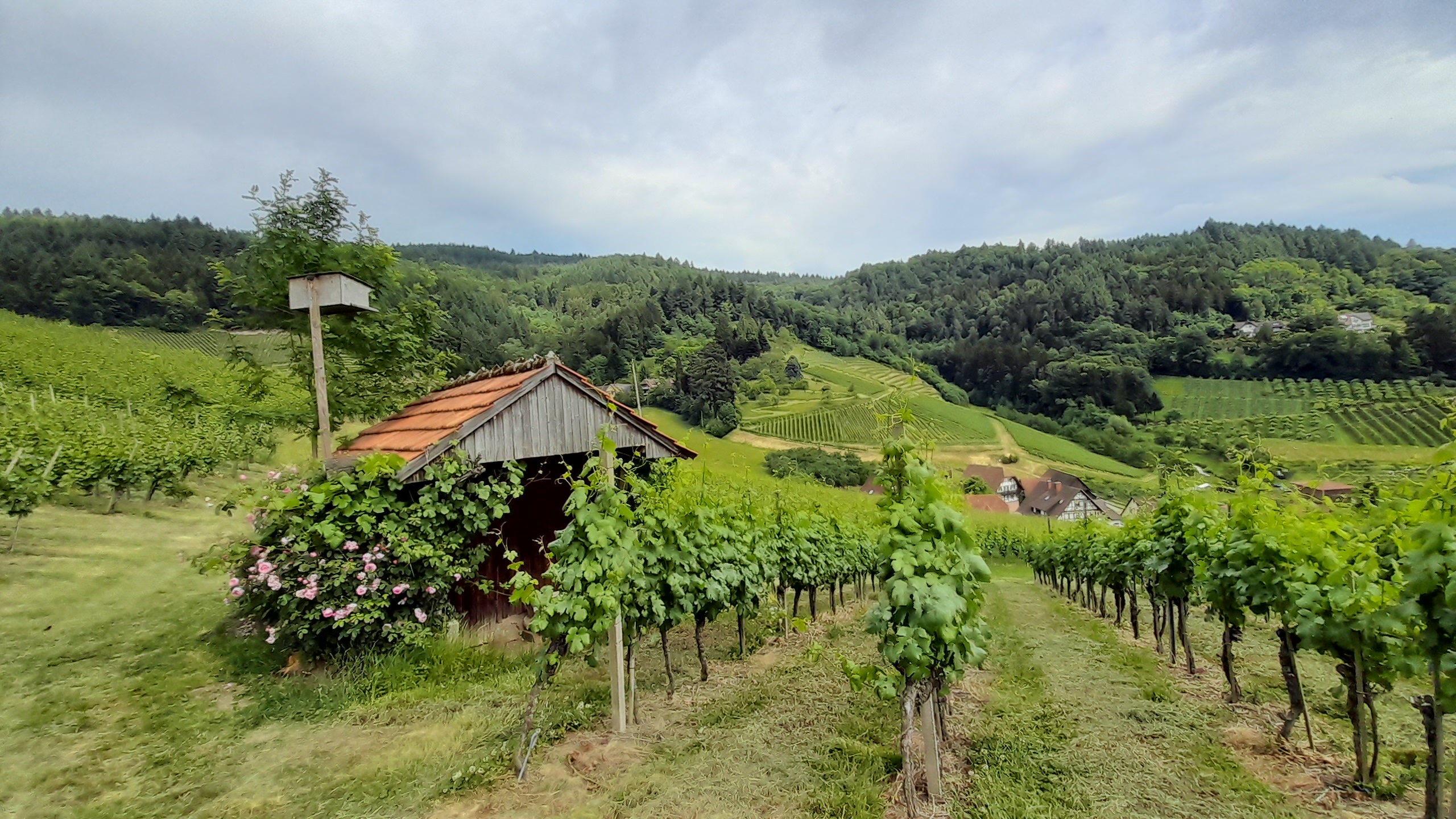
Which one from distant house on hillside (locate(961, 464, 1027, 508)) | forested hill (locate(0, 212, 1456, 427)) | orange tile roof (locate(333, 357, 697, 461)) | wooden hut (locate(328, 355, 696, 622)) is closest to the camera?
wooden hut (locate(328, 355, 696, 622))

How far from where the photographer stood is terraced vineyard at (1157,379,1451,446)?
53.5 meters

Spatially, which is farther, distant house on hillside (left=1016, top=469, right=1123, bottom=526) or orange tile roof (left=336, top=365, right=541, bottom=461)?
distant house on hillside (left=1016, top=469, right=1123, bottom=526)

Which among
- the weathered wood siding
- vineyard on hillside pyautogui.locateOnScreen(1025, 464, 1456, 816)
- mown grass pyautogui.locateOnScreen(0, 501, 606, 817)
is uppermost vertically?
the weathered wood siding

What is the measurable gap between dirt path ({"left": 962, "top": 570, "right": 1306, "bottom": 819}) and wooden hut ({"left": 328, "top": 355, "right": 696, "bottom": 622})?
482 cm

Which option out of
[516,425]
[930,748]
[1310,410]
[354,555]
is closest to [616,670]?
[930,748]

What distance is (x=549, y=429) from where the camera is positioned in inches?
319

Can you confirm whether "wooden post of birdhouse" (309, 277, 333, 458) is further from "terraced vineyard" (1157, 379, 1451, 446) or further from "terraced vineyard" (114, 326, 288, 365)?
"terraced vineyard" (1157, 379, 1451, 446)

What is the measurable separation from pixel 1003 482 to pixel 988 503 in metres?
11.3

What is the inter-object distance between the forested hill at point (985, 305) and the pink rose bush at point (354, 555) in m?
30.5

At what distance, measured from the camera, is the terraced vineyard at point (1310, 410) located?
53.5m

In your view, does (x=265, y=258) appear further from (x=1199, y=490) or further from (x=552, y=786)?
(x=1199, y=490)

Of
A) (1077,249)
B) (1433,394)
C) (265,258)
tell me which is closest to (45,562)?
(265,258)

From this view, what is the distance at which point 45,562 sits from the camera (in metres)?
9.23

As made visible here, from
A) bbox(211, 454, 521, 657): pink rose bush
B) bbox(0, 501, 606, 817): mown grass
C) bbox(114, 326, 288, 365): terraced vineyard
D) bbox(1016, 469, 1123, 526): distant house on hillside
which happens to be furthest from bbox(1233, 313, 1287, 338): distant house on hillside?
bbox(114, 326, 288, 365): terraced vineyard
